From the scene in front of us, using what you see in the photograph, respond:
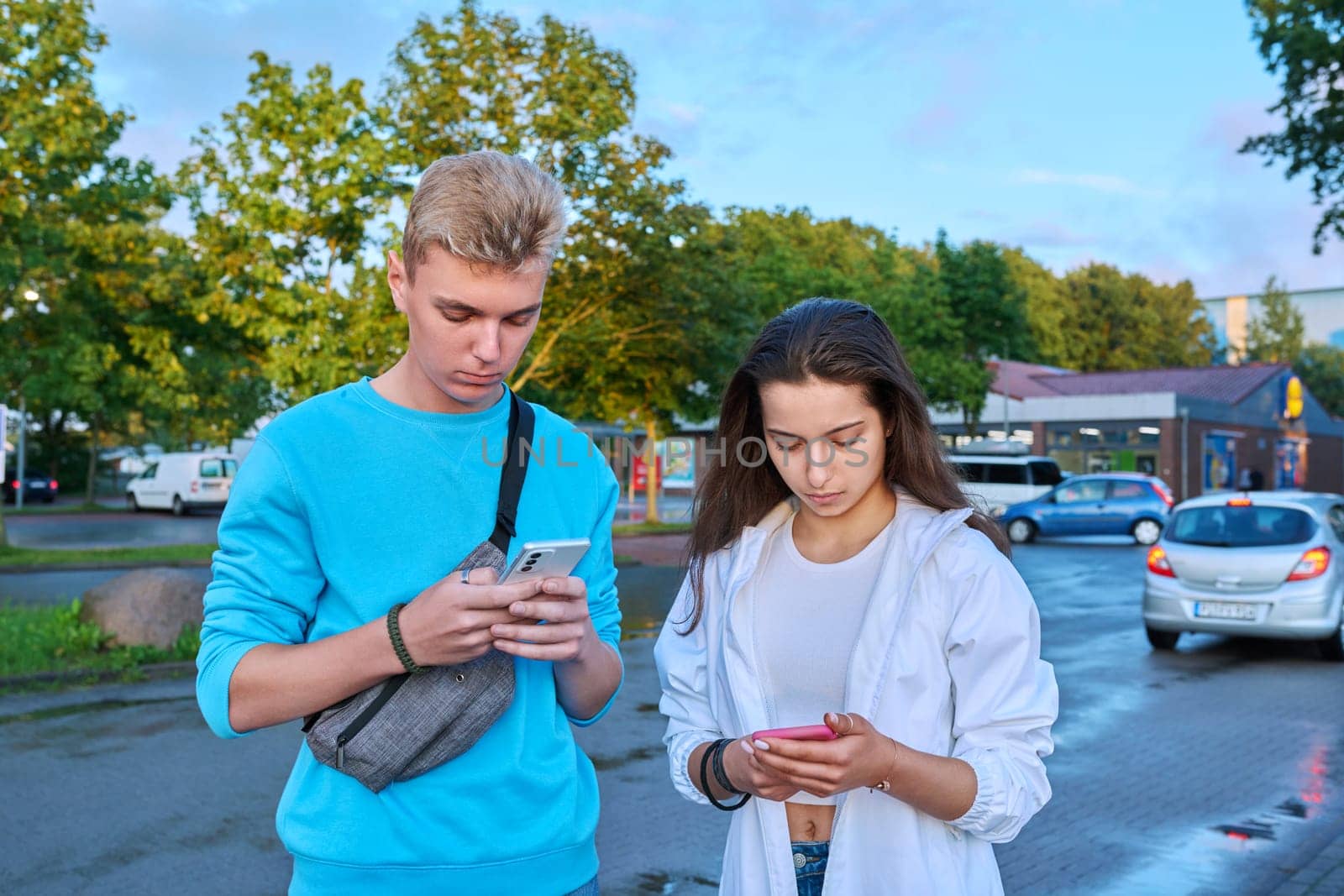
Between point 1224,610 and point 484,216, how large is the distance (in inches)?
471

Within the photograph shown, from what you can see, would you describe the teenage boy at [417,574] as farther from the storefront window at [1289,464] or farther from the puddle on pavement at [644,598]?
Answer: the storefront window at [1289,464]

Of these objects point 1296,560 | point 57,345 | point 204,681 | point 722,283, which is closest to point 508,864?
point 204,681

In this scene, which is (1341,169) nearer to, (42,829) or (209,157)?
(209,157)

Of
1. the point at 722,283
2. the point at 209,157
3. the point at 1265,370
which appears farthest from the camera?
the point at 1265,370

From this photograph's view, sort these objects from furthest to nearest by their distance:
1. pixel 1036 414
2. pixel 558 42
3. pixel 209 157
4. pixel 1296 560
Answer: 1. pixel 1036 414
2. pixel 558 42
3. pixel 209 157
4. pixel 1296 560


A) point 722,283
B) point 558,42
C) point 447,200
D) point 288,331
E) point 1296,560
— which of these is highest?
point 558,42

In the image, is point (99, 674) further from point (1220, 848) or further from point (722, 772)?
point (722, 772)

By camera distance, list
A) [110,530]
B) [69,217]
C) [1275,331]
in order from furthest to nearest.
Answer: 1. [1275,331]
2. [110,530]
3. [69,217]

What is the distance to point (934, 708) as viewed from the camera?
221 cm

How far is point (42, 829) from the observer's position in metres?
6.11

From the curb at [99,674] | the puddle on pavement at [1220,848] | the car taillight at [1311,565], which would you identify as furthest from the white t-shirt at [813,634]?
the car taillight at [1311,565]

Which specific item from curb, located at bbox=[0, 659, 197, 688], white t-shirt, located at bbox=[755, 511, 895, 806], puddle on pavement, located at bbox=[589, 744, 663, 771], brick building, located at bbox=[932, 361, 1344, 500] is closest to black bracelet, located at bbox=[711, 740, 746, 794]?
white t-shirt, located at bbox=[755, 511, 895, 806]

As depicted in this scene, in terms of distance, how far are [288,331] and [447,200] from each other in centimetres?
1683

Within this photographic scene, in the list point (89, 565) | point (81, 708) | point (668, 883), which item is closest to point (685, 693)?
point (668, 883)
